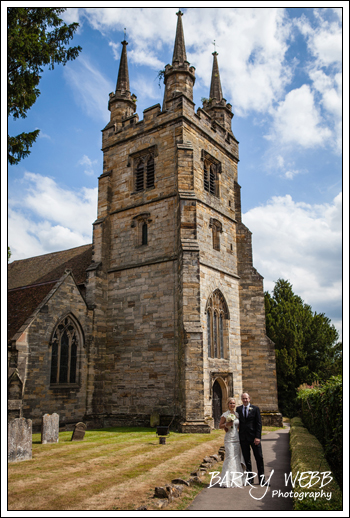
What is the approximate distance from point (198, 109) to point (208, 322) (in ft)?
36.9

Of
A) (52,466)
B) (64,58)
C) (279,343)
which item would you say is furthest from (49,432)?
(279,343)

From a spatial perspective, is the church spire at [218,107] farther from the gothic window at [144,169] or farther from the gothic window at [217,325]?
the gothic window at [217,325]

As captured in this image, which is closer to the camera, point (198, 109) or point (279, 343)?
point (198, 109)

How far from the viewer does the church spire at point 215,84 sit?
24469 mm

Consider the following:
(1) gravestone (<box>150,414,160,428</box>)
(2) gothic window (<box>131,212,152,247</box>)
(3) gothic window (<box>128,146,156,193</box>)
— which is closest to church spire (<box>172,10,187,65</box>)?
(3) gothic window (<box>128,146,156,193</box>)

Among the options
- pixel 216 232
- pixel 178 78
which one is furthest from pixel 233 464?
pixel 178 78

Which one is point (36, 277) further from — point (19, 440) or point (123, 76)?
point (19, 440)

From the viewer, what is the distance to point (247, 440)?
7648mm

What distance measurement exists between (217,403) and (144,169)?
1230cm

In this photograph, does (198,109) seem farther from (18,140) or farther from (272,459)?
(272,459)

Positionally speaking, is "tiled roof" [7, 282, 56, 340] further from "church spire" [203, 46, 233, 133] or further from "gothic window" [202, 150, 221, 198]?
"church spire" [203, 46, 233, 133]

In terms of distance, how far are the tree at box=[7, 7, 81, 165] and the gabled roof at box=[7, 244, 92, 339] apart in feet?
28.2

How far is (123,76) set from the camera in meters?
23.5

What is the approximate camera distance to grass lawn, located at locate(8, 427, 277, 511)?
6.41 metres
